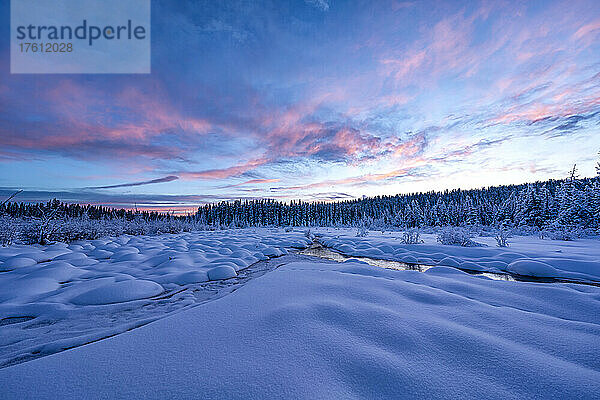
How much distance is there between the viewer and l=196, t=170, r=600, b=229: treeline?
1819 cm

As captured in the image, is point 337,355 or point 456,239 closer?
point 337,355

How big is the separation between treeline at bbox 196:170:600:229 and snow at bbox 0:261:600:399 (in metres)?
14.6

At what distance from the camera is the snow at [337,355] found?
4.45 ft

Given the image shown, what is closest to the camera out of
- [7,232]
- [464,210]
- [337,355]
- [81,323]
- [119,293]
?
[337,355]

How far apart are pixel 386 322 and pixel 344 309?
1.37 ft

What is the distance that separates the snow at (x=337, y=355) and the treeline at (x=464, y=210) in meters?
14.6

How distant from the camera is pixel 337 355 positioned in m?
1.63

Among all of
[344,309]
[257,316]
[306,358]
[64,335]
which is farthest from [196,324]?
[64,335]

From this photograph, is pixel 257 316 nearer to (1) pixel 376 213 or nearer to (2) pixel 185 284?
(2) pixel 185 284

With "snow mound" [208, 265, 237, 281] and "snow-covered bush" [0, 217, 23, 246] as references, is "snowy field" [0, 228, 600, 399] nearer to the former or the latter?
"snow mound" [208, 265, 237, 281]

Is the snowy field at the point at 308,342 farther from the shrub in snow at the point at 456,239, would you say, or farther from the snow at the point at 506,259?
the shrub in snow at the point at 456,239

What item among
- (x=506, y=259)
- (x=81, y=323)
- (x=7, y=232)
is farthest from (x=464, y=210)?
(x=7, y=232)

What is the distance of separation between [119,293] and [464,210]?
178 feet

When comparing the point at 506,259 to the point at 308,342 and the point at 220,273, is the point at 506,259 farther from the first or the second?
the point at 220,273
